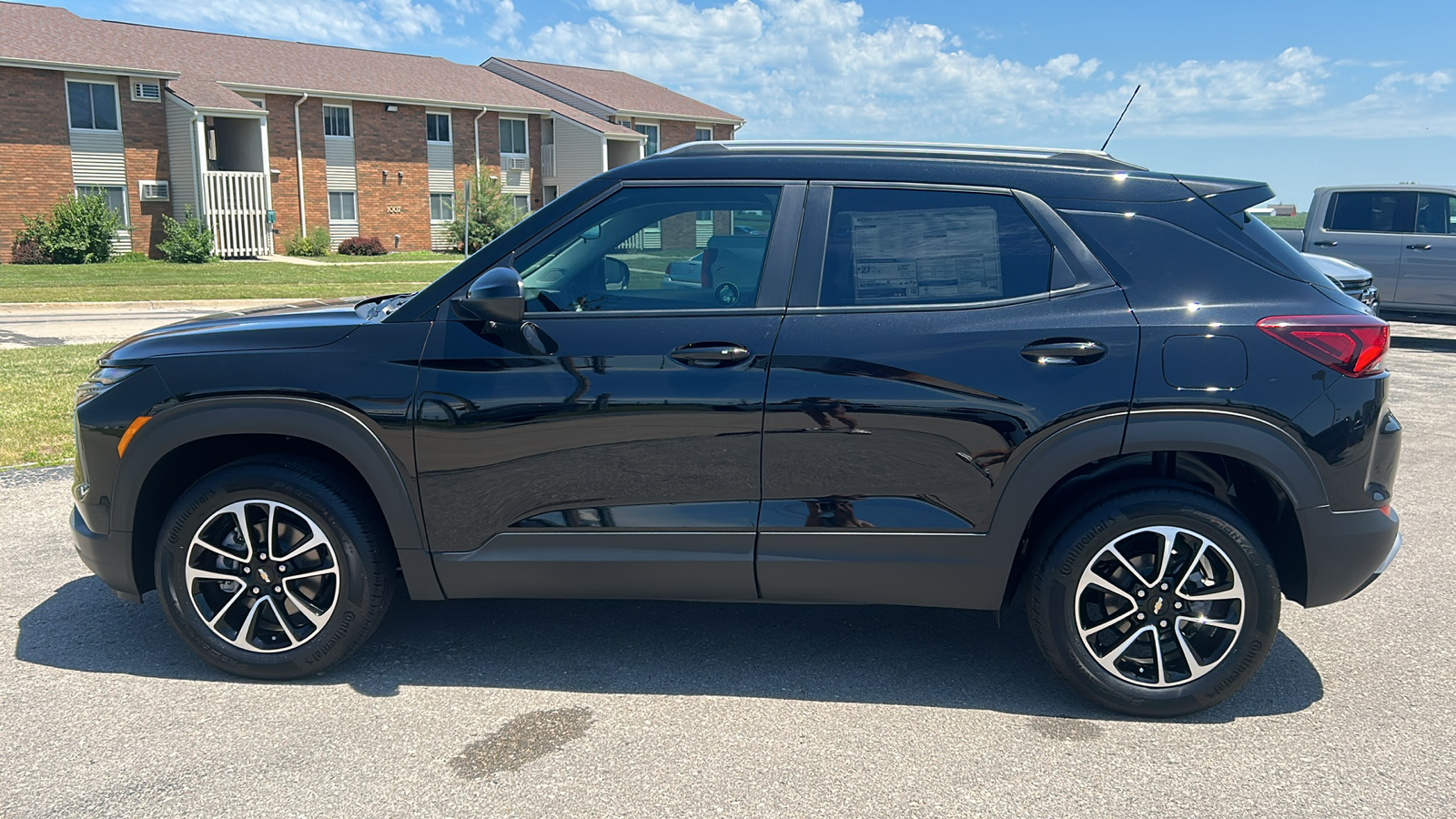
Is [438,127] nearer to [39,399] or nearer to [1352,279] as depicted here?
[39,399]

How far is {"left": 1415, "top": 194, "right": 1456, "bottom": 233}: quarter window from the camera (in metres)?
14.5

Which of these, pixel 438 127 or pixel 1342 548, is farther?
pixel 438 127

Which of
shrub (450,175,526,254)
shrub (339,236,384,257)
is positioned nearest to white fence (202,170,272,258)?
shrub (339,236,384,257)

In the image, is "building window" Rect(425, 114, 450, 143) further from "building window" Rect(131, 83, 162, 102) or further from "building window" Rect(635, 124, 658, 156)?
"building window" Rect(131, 83, 162, 102)

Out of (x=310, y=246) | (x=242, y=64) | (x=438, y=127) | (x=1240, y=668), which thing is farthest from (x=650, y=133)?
(x=1240, y=668)

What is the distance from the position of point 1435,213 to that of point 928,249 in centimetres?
1403

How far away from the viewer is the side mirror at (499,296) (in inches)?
141

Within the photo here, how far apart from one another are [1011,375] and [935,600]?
82 cm

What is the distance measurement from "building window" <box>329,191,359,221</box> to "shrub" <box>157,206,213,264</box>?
6.94 metres

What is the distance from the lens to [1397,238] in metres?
14.7

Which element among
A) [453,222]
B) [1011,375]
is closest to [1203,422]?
[1011,375]

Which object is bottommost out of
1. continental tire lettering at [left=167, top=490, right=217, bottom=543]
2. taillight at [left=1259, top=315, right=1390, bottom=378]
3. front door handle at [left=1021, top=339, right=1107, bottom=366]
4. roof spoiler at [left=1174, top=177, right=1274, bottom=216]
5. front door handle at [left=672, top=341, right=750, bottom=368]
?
continental tire lettering at [left=167, top=490, right=217, bottom=543]

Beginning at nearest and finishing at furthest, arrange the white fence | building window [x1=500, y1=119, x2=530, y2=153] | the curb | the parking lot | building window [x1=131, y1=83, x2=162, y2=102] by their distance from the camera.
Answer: the parking lot
the curb
building window [x1=131, y1=83, x2=162, y2=102]
the white fence
building window [x1=500, y1=119, x2=530, y2=153]

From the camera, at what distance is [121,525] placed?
3928 millimetres
